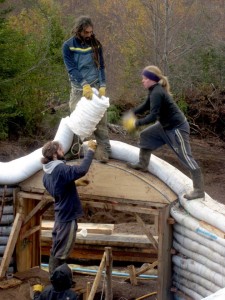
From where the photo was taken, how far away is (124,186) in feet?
28.0

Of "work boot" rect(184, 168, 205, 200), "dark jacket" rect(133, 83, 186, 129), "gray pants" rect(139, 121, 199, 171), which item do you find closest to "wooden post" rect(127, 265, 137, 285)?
"work boot" rect(184, 168, 205, 200)

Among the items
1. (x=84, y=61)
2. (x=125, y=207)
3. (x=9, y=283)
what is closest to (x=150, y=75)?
(x=84, y=61)

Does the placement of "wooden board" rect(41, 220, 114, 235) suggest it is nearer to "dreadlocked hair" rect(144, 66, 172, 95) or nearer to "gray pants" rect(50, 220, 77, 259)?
"gray pants" rect(50, 220, 77, 259)

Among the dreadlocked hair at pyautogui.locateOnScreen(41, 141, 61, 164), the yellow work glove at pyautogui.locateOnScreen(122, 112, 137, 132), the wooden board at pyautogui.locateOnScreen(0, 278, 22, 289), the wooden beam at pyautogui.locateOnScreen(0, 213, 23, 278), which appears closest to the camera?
the dreadlocked hair at pyautogui.locateOnScreen(41, 141, 61, 164)

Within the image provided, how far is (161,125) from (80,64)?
134cm

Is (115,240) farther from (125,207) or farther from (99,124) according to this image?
(99,124)

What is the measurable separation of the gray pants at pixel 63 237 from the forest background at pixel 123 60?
24.3 ft

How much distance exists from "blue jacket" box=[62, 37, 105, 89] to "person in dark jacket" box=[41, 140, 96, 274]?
0.97 m

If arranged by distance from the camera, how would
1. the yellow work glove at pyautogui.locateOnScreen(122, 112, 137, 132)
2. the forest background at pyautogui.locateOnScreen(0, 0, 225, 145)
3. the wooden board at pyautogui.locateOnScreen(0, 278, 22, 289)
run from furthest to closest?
the forest background at pyautogui.locateOnScreen(0, 0, 225, 145) → the wooden board at pyautogui.locateOnScreen(0, 278, 22, 289) → the yellow work glove at pyautogui.locateOnScreen(122, 112, 137, 132)

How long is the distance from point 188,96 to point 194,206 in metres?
14.3

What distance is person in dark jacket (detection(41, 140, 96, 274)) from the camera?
7262 mm

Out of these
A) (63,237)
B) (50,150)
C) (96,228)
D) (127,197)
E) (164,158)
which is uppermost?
(50,150)

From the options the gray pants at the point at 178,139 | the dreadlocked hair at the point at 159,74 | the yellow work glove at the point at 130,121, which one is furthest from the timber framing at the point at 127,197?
the dreadlocked hair at the point at 159,74

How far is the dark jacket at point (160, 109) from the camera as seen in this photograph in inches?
302
